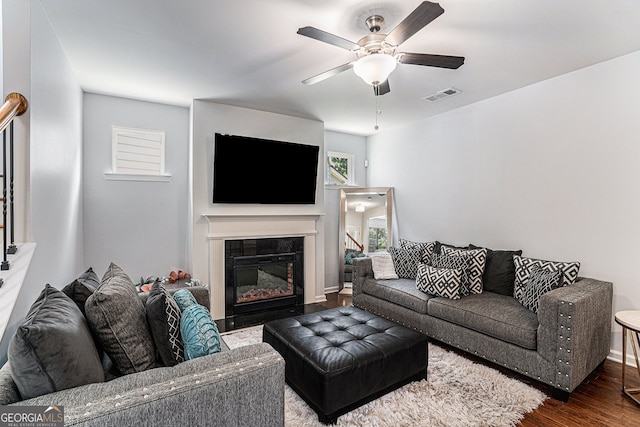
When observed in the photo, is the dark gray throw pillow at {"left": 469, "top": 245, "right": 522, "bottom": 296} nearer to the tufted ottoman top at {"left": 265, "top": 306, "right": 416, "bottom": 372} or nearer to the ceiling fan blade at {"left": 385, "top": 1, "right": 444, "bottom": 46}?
the tufted ottoman top at {"left": 265, "top": 306, "right": 416, "bottom": 372}

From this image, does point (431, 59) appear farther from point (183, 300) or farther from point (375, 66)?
point (183, 300)

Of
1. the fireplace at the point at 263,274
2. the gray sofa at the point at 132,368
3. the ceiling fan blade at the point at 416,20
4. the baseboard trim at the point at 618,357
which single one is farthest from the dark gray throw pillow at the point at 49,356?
the baseboard trim at the point at 618,357

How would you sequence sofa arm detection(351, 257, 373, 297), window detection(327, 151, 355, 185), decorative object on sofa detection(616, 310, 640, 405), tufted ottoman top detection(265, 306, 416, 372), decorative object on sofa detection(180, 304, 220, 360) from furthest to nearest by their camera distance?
window detection(327, 151, 355, 185) → sofa arm detection(351, 257, 373, 297) → decorative object on sofa detection(616, 310, 640, 405) → tufted ottoman top detection(265, 306, 416, 372) → decorative object on sofa detection(180, 304, 220, 360)

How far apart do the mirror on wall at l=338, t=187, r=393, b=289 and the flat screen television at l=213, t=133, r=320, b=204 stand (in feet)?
2.58

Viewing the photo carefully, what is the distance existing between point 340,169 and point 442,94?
2134 millimetres

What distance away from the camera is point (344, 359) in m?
1.96

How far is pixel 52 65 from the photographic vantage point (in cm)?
224

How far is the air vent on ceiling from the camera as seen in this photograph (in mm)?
3395

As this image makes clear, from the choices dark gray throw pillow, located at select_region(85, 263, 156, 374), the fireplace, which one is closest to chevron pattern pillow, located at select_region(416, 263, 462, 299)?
the fireplace

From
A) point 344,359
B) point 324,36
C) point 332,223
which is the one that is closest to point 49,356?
point 344,359

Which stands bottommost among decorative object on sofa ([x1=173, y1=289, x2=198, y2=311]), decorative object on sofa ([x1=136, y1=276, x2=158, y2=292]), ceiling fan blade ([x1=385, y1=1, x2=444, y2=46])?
decorative object on sofa ([x1=136, y1=276, x2=158, y2=292])

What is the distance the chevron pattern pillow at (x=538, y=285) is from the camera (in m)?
2.56

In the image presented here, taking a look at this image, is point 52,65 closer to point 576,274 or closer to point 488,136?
point 488,136

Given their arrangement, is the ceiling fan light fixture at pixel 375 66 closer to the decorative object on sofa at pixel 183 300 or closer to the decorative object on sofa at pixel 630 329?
the decorative object on sofa at pixel 183 300
